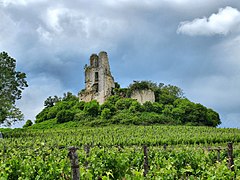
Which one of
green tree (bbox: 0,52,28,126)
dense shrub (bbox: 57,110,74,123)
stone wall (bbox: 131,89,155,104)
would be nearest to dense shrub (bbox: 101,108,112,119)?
dense shrub (bbox: 57,110,74,123)

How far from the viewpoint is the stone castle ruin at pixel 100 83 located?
60.3 m

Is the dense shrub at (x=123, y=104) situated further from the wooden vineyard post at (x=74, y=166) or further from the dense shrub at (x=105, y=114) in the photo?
the wooden vineyard post at (x=74, y=166)

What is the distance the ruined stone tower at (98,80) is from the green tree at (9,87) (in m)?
26.7

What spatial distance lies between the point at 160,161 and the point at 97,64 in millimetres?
56322

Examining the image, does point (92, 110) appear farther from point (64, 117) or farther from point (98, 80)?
point (98, 80)

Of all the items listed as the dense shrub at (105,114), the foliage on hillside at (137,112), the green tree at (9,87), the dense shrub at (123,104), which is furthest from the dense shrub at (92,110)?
the green tree at (9,87)

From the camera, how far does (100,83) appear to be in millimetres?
62688

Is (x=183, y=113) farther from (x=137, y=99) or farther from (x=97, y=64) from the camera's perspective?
(x=97, y=64)

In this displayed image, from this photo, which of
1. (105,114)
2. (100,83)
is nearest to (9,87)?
(105,114)

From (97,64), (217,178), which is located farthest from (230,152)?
(97,64)

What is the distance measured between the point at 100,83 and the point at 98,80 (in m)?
1.38

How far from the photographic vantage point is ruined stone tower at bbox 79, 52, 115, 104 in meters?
62.2

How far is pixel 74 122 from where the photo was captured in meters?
52.5

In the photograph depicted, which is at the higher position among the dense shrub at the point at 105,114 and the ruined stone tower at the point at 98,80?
the ruined stone tower at the point at 98,80
